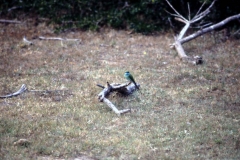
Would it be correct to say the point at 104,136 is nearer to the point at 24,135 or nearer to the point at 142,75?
the point at 24,135

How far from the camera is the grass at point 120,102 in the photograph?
20.3ft

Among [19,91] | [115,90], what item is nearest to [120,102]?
[115,90]

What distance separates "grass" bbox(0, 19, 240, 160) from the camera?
619 cm

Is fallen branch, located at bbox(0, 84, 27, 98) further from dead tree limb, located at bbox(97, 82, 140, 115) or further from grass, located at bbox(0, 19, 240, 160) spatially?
dead tree limb, located at bbox(97, 82, 140, 115)

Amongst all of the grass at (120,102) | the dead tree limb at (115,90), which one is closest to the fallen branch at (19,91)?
the grass at (120,102)

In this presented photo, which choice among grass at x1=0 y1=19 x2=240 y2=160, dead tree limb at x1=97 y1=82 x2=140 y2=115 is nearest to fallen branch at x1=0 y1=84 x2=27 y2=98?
grass at x1=0 y1=19 x2=240 y2=160

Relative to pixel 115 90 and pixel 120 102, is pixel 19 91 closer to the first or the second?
pixel 115 90

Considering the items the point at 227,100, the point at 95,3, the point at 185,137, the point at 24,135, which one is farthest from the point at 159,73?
the point at 95,3

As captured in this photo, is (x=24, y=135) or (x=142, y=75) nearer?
(x=24, y=135)

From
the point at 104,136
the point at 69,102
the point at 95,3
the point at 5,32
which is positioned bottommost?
the point at 5,32

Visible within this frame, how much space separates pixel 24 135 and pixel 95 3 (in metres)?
8.79

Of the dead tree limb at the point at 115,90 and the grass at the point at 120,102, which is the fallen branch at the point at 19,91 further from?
the dead tree limb at the point at 115,90

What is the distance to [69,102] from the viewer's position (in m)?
8.05

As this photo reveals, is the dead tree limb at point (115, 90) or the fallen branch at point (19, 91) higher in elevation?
the dead tree limb at point (115, 90)
